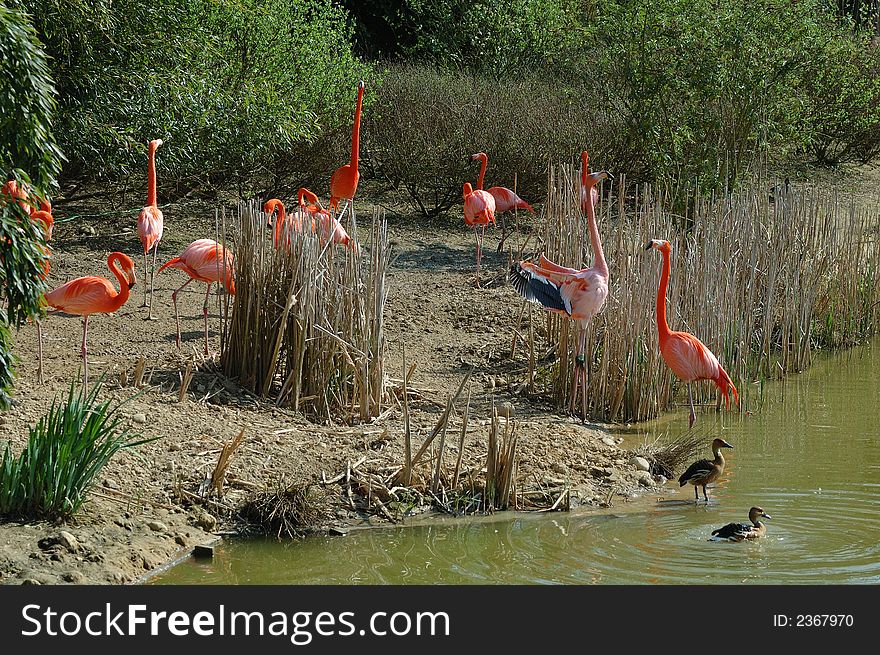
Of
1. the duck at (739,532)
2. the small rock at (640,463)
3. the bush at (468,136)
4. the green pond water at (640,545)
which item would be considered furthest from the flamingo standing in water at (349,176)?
the duck at (739,532)

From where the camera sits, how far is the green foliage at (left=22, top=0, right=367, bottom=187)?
1052 cm

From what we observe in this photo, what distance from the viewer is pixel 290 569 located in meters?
5.46

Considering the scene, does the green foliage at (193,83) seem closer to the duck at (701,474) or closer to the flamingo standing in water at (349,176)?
the flamingo standing in water at (349,176)

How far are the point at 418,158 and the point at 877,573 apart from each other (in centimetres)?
869

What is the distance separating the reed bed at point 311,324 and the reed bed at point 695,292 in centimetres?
149

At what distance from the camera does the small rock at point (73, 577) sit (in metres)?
4.93

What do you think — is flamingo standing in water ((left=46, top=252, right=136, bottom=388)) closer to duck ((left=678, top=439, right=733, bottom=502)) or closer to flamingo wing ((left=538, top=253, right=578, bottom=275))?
flamingo wing ((left=538, top=253, right=578, bottom=275))

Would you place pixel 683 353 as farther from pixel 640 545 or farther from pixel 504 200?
pixel 504 200

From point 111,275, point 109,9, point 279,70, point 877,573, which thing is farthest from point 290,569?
point 279,70

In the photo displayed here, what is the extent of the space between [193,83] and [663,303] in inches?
221

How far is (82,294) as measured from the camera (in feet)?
24.1

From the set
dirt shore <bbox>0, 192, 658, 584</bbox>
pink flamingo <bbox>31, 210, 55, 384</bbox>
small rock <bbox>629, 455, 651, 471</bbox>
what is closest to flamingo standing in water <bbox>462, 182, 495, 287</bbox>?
dirt shore <bbox>0, 192, 658, 584</bbox>

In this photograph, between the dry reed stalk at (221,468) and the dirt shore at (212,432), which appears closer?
the dirt shore at (212,432)

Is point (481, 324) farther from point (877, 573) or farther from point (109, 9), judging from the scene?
point (877, 573)
